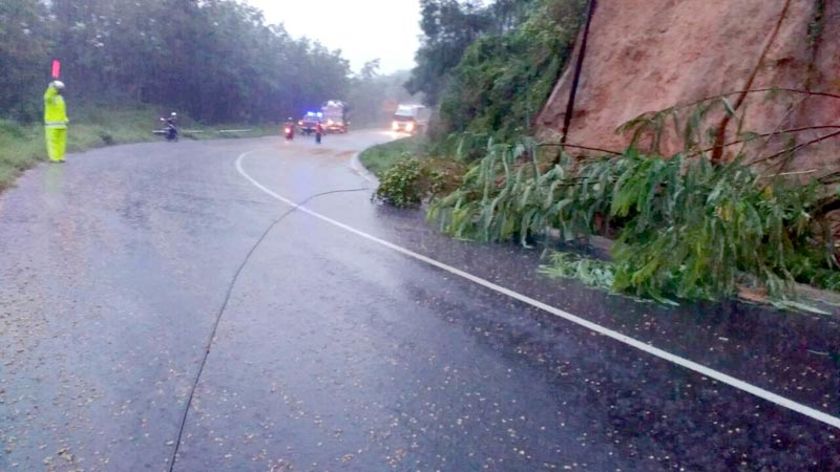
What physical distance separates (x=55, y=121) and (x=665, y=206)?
48.8ft

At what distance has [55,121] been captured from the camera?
19.2m

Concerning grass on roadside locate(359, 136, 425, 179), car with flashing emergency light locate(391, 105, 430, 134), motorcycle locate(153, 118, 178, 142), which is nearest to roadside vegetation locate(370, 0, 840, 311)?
grass on roadside locate(359, 136, 425, 179)

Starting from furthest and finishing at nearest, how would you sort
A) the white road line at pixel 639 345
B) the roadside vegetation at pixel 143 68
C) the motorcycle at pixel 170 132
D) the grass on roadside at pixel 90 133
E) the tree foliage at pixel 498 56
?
1. the motorcycle at pixel 170 132
2. the roadside vegetation at pixel 143 68
3. the grass on roadside at pixel 90 133
4. the tree foliage at pixel 498 56
5. the white road line at pixel 639 345

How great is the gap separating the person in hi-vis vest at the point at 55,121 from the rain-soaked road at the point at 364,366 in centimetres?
966

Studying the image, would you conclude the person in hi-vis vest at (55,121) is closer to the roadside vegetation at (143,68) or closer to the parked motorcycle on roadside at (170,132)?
the roadside vegetation at (143,68)

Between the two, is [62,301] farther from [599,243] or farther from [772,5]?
[772,5]

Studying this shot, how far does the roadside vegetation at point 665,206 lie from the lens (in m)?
8.25

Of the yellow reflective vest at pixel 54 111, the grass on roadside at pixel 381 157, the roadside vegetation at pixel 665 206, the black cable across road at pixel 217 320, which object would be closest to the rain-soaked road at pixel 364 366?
the black cable across road at pixel 217 320

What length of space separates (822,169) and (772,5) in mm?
3005

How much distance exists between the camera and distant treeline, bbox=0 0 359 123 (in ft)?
108

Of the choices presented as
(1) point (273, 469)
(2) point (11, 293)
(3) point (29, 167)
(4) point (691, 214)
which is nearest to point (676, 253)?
(4) point (691, 214)

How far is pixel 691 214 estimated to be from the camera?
8.48 meters

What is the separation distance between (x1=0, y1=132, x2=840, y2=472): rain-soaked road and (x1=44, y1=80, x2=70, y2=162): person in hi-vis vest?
31.7ft

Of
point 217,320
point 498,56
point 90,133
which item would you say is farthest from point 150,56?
point 217,320
